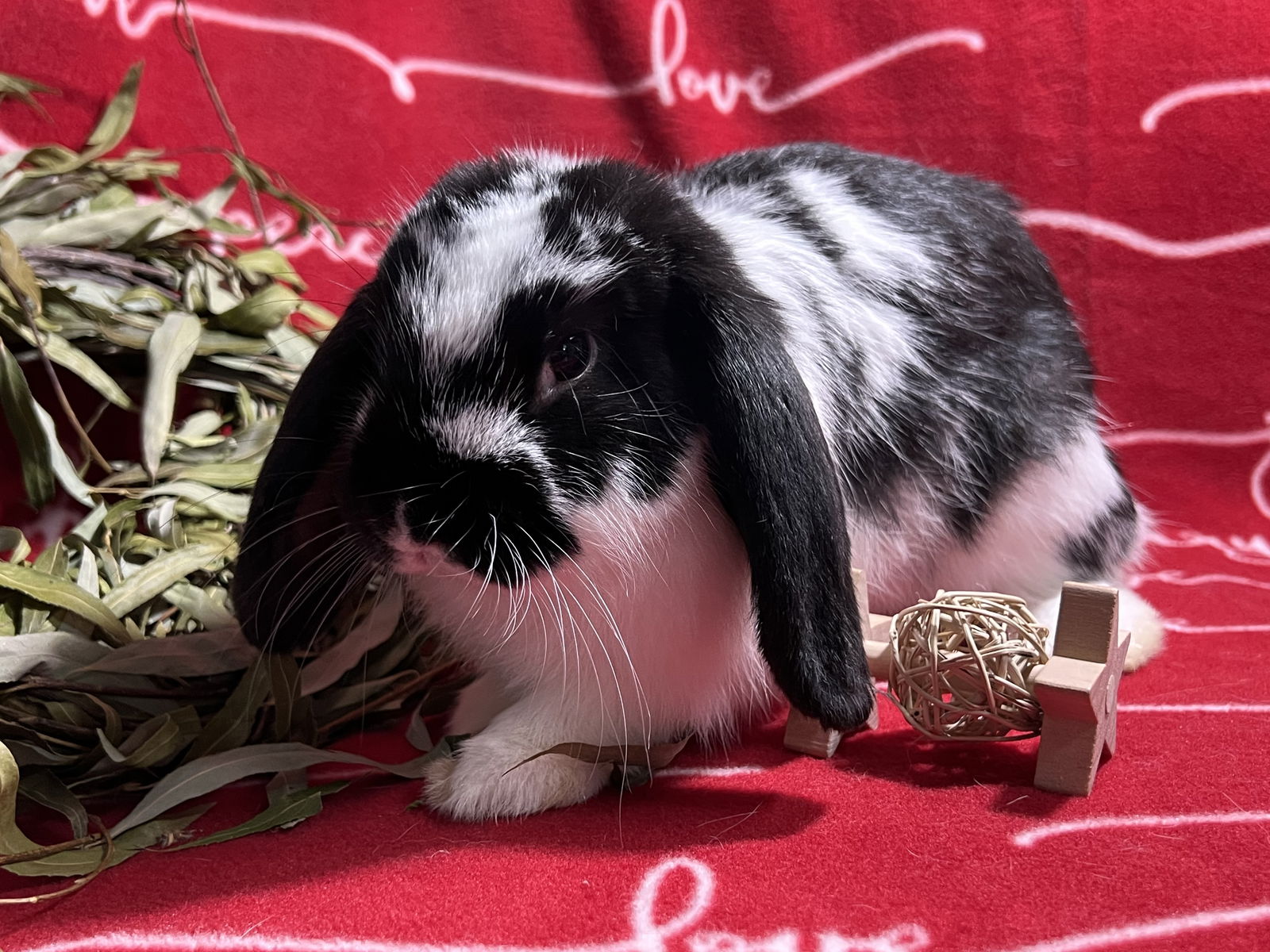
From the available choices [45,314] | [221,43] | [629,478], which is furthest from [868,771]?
[221,43]

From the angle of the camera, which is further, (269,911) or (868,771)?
(868,771)

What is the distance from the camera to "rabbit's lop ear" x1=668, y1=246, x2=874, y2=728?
91cm

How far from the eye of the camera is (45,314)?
126 centimetres

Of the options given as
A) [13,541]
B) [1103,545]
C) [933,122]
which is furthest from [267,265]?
[1103,545]

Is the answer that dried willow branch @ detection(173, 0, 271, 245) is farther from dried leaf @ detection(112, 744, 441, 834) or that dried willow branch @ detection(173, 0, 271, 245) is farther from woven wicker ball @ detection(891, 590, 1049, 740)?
woven wicker ball @ detection(891, 590, 1049, 740)

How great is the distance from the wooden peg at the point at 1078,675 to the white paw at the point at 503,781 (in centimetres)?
39

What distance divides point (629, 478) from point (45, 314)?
2.41 feet

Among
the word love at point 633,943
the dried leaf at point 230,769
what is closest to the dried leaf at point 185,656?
the dried leaf at point 230,769

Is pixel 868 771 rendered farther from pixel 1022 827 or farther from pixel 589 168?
pixel 589 168

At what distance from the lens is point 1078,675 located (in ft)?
3.12

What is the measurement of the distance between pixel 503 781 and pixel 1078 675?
0.49 metres

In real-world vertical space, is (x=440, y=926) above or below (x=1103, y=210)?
below

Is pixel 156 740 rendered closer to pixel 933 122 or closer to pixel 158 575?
pixel 158 575

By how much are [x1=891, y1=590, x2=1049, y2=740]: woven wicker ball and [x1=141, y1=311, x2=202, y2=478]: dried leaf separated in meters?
0.81
